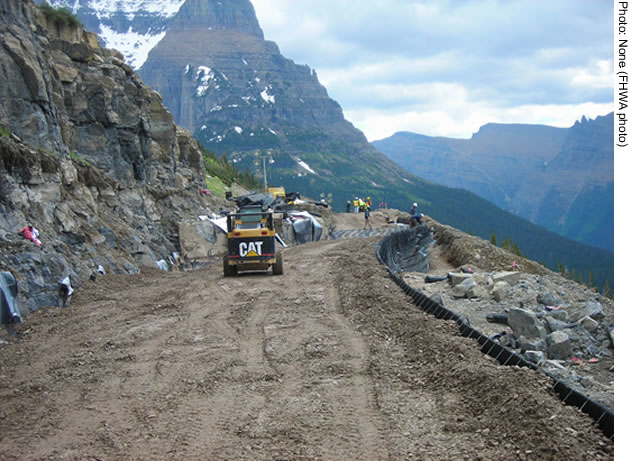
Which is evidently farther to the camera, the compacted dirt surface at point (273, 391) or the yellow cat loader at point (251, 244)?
the yellow cat loader at point (251, 244)

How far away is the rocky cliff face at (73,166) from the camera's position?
53.6ft

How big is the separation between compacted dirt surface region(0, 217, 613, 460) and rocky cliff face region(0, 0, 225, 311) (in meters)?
3.73

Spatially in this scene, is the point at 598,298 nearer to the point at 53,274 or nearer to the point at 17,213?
the point at 53,274

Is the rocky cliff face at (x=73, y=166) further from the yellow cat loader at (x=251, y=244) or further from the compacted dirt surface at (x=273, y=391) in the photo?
the yellow cat loader at (x=251, y=244)

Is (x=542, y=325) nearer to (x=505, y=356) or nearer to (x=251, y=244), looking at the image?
(x=505, y=356)

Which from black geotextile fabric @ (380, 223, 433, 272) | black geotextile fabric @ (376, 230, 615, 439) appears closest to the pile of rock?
black geotextile fabric @ (376, 230, 615, 439)

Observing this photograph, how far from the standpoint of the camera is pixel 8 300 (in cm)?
1238

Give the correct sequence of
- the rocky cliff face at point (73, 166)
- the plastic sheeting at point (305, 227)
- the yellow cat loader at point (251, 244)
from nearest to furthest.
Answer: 1. the rocky cliff face at point (73, 166)
2. the yellow cat loader at point (251, 244)
3. the plastic sheeting at point (305, 227)

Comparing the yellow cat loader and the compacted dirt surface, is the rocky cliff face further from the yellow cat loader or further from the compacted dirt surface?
the yellow cat loader

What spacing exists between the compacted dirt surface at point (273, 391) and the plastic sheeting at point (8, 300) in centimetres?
32

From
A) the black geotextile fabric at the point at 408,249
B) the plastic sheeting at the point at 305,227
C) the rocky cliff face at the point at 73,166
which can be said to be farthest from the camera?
the plastic sheeting at the point at 305,227

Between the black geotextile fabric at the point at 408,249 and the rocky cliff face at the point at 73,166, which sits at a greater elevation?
the rocky cliff face at the point at 73,166

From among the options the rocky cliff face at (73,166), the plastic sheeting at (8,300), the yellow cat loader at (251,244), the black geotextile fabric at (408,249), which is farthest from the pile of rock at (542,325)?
the rocky cliff face at (73,166)
